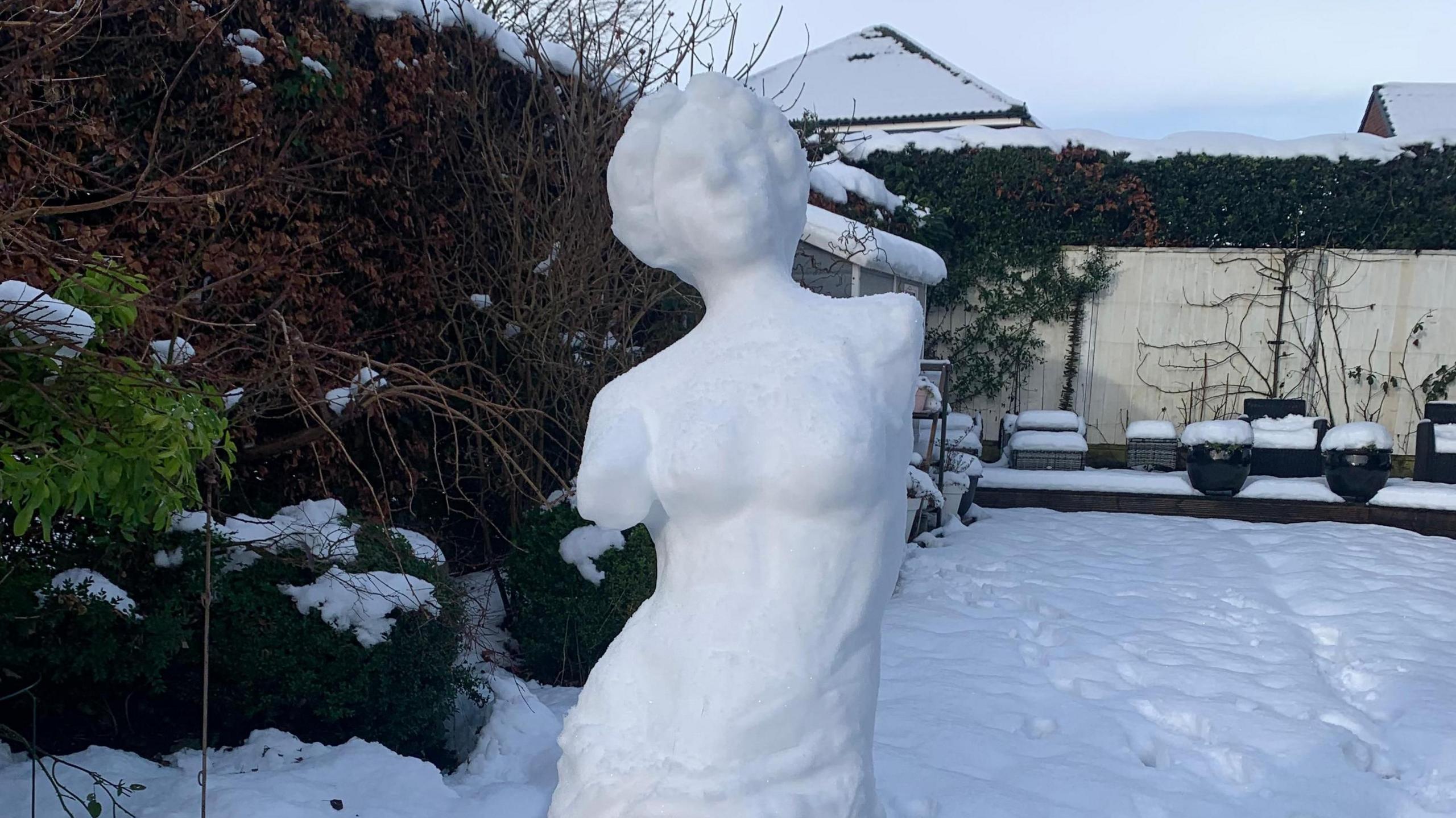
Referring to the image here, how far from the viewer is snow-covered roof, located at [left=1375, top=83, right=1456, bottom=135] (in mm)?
12922

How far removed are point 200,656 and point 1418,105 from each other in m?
17.1

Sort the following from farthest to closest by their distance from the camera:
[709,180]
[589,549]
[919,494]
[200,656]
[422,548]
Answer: [919,494]
[589,549]
[422,548]
[200,656]
[709,180]

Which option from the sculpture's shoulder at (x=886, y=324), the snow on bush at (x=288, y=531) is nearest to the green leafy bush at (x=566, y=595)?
the snow on bush at (x=288, y=531)

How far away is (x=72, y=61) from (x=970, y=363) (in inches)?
389

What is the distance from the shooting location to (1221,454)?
876 centimetres

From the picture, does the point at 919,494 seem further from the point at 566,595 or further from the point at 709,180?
the point at 709,180

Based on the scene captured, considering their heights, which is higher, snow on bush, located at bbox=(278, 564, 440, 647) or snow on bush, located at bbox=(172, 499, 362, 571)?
snow on bush, located at bbox=(172, 499, 362, 571)

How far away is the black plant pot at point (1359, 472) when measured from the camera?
27.2ft

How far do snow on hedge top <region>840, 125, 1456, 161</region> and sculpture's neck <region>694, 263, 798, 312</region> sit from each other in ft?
31.2

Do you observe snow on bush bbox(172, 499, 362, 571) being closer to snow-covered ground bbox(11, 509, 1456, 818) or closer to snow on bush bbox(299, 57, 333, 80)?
snow-covered ground bbox(11, 509, 1456, 818)

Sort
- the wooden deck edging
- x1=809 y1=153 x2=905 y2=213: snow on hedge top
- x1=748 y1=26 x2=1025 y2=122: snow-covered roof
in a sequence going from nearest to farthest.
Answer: the wooden deck edging < x1=809 y1=153 x2=905 y2=213: snow on hedge top < x1=748 y1=26 x2=1025 y2=122: snow-covered roof

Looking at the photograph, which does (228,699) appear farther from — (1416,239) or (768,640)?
(1416,239)

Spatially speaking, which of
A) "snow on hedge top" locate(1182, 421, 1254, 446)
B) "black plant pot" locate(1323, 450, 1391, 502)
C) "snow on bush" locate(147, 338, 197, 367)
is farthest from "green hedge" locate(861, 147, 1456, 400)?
"snow on bush" locate(147, 338, 197, 367)

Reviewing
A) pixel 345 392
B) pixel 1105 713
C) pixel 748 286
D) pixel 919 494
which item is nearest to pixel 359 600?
pixel 345 392
